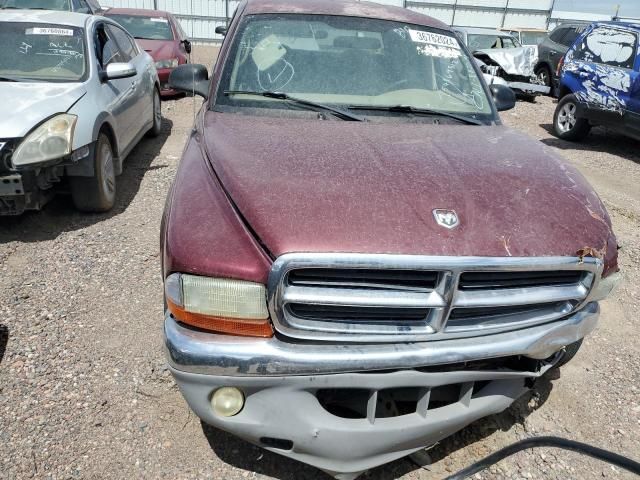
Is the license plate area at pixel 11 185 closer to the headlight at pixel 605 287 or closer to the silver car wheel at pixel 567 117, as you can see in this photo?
the headlight at pixel 605 287

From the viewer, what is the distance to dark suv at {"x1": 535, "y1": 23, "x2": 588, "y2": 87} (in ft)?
40.6

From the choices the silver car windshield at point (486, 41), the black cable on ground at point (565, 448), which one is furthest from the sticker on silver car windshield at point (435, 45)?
the silver car windshield at point (486, 41)

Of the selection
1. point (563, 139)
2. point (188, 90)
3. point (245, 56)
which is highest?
point (245, 56)

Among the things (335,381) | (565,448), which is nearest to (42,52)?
(335,381)

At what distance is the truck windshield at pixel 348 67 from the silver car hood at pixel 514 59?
10355 millimetres

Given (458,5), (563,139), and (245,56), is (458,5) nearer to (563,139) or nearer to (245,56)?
(563,139)

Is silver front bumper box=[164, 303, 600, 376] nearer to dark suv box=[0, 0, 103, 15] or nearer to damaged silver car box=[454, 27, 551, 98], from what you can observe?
dark suv box=[0, 0, 103, 15]

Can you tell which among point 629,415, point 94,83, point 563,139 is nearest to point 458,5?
point 563,139

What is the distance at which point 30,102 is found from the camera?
4082mm

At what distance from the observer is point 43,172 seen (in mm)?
3986

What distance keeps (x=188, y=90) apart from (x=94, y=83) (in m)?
1.83

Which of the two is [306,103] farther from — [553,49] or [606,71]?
[553,49]

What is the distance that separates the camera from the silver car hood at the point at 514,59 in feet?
41.6

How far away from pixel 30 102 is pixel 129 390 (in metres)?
2.68
